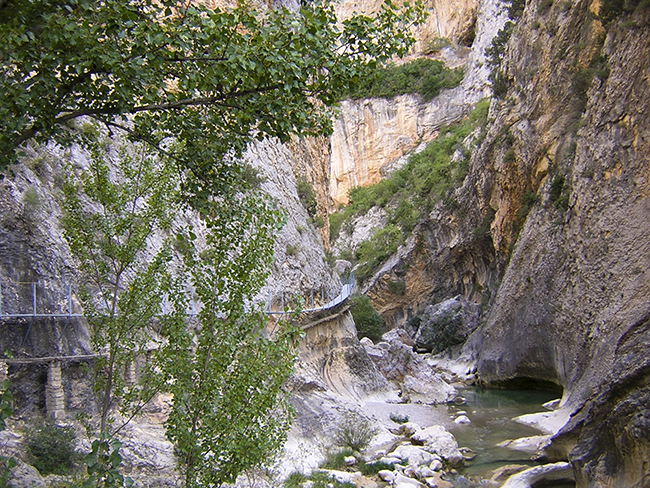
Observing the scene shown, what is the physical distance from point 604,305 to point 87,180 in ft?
51.6

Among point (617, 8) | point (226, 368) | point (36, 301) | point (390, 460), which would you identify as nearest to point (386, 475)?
point (390, 460)

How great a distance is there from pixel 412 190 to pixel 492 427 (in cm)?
4296

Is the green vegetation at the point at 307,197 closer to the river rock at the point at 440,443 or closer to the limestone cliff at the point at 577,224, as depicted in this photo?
the limestone cliff at the point at 577,224

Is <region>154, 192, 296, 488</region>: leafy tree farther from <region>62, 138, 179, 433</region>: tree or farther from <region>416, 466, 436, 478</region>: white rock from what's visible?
<region>416, 466, 436, 478</region>: white rock

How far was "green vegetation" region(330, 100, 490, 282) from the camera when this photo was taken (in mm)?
47344

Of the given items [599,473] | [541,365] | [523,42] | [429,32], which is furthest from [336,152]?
[599,473]

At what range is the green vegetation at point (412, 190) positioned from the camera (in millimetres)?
47344

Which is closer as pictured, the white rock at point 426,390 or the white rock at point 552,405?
the white rock at point 552,405

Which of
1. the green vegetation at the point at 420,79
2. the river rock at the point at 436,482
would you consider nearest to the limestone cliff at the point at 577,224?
the river rock at the point at 436,482

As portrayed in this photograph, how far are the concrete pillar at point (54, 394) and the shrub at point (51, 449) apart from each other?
2.14 ft

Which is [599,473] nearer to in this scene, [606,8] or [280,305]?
[280,305]

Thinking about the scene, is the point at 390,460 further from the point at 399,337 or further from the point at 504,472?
the point at 399,337

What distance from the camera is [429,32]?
237ft

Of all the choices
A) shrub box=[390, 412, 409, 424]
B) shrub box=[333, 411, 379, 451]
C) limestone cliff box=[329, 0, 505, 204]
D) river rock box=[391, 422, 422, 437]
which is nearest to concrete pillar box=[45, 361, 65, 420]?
shrub box=[333, 411, 379, 451]
